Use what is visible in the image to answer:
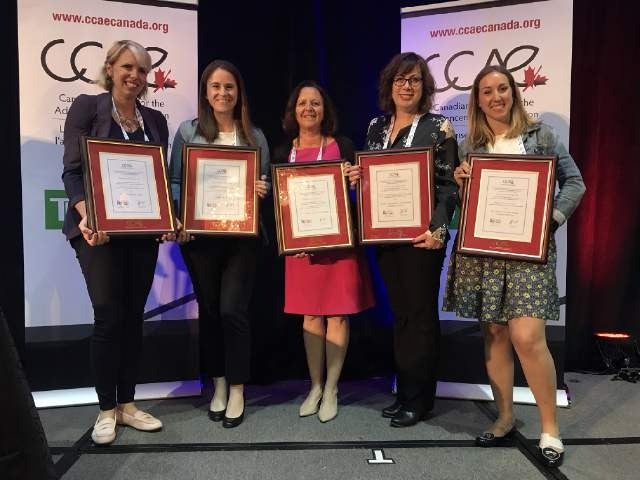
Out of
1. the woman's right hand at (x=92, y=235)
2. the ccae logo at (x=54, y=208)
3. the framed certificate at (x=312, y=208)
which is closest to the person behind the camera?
the woman's right hand at (x=92, y=235)

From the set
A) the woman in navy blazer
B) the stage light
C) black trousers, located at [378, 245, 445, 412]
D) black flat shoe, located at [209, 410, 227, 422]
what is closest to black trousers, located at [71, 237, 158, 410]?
the woman in navy blazer

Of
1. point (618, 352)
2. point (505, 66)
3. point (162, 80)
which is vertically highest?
point (505, 66)

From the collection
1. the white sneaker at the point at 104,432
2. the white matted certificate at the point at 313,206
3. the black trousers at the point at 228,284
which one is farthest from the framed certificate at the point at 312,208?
the white sneaker at the point at 104,432

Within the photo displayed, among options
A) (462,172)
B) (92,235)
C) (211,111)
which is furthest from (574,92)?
(92,235)

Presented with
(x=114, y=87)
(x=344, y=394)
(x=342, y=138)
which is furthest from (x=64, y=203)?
(x=344, y=394)

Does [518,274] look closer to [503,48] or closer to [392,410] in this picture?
[392,410]

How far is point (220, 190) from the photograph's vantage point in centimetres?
242

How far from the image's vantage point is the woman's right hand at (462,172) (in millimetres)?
2121

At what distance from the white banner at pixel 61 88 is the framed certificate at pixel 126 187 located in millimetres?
772

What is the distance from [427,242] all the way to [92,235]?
142 cm

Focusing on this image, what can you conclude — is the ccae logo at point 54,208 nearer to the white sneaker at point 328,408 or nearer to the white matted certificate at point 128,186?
the white matted certificate at point 128,186

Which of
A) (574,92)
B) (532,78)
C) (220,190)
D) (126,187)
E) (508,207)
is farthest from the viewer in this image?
(574,92)

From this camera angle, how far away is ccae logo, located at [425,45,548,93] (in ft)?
9.48

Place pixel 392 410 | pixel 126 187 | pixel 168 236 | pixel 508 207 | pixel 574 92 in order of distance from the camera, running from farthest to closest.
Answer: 1. pixel 574 92
2. pixel 392 410
3. pixel 168 236
4. pixel 126 187
5. pixel 508 207
